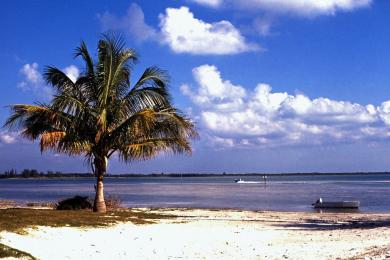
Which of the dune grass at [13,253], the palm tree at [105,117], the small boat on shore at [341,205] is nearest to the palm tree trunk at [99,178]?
the palm tree at [105,117]

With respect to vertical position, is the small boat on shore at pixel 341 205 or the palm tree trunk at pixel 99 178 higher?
the palm tree trunk at pixel 99 178

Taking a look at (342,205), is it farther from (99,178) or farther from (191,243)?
(191,243)

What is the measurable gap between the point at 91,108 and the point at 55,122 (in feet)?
4.88

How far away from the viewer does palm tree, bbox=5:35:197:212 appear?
21.3 m

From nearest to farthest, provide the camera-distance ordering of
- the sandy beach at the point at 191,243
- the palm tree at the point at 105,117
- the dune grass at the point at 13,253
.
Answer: the dune grass at the point at 13,253, the sandy beach at the point at 191,243, the palm tree at the point at 105,117

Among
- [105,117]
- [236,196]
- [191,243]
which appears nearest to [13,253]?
[191,243]

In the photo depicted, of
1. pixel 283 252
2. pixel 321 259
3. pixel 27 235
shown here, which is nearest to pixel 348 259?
pixel 321 259

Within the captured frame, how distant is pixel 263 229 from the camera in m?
18.6

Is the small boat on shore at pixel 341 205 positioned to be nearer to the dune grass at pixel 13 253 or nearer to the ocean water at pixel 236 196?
the ocean water at pixel 236 196

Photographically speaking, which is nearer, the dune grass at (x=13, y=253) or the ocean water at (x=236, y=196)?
the dune grass at (x=13, y=253)

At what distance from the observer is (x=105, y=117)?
21203 mm

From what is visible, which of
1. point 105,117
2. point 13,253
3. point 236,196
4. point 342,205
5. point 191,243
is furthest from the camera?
point 236,196

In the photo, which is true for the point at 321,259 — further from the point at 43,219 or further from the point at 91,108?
the point at 91,108

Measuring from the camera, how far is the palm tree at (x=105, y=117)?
21.3 m
